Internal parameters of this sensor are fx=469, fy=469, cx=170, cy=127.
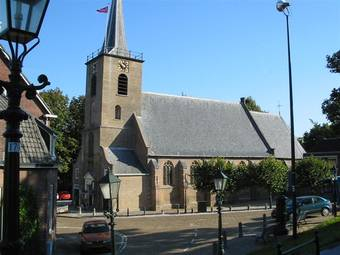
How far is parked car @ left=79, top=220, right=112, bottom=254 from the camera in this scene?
22.8 meters

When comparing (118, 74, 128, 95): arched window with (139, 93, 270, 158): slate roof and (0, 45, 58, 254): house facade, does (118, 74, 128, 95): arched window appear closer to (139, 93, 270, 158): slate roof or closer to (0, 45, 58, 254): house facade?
(139, 93, 270, 158): slate roof

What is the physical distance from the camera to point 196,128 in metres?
56.8

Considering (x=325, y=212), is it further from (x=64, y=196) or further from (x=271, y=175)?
(x=64, y=196)

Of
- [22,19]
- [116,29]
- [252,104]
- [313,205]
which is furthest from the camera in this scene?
[252,104]

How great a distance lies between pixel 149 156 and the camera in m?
50.7

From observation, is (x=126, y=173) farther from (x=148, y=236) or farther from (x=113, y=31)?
(x=148, y=236)

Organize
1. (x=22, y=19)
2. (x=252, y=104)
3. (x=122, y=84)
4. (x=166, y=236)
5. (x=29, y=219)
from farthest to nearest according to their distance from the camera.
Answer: (x=252, y=104)
(x=122, y=84)
(x=166, y=236)
(x=29, y=219)
(x=22, y=19)

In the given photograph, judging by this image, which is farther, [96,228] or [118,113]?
[118,113]

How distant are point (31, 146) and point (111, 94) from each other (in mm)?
32524

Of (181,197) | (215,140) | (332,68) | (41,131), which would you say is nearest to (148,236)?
(41,131)

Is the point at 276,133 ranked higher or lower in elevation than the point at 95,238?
higher

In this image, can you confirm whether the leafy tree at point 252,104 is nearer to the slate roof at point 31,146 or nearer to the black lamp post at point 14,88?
the slate roof at point 31,146

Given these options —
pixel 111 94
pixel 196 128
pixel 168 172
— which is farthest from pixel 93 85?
pixel 168 172

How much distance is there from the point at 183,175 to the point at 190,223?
17.6 metres
